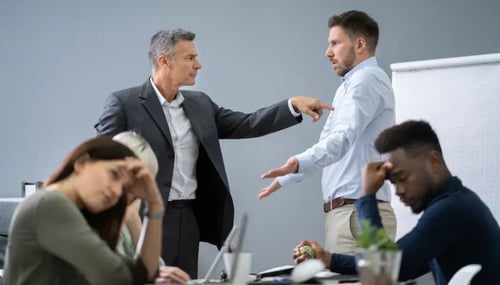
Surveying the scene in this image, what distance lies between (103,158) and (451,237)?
3.38ft

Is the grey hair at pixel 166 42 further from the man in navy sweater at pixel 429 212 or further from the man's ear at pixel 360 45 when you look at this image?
→ the man in navy sweater at pixel 429 212

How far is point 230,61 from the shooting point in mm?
4730

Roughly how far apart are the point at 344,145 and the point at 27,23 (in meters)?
2.90

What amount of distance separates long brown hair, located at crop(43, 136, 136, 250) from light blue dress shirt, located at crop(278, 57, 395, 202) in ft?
4.21

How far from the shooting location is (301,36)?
452 centimetres

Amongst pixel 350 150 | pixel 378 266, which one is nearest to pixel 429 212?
pixel 378 266

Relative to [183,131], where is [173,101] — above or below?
above

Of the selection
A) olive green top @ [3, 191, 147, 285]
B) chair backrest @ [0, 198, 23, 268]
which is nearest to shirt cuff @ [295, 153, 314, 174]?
olive green top @ [3, 191, 147, 285]

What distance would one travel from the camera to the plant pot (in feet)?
5.23

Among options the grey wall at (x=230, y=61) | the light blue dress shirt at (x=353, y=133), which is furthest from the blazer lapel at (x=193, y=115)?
the grey wall at (x=230, y=61)

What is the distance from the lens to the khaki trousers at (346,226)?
3285mm

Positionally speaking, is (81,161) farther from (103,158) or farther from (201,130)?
(201,130)

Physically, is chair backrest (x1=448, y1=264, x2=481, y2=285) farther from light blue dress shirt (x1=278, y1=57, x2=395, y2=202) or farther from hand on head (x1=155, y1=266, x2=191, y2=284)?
light blue dress shirt (x1=278, y1=57, x2=395, y2=202)

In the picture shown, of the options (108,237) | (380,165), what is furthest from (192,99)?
(108,237)
